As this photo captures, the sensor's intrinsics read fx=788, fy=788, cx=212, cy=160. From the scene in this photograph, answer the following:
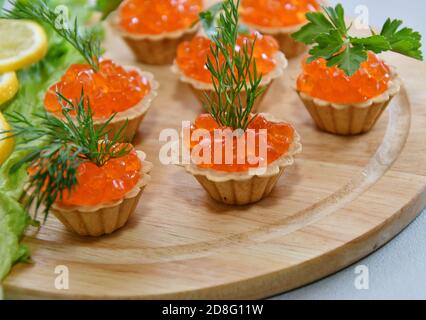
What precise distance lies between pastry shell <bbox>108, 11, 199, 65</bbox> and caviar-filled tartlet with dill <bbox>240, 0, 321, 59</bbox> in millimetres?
356

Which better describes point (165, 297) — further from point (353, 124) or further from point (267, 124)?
point (353, 124)

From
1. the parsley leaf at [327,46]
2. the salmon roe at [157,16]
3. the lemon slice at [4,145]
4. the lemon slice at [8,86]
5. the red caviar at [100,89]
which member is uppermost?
the parsley leaf at [327,46]

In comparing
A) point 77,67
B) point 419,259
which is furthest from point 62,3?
point 419,259

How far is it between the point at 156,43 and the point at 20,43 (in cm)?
75

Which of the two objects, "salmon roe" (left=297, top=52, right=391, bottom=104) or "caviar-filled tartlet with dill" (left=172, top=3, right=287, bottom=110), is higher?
"salmon roe" (left=297, top=52, right=391, bottom=104)

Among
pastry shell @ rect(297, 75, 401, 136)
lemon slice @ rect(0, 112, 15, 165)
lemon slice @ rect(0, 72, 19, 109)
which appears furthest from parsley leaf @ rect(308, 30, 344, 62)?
lemon slice @ rect(0, 72, 19, 109)

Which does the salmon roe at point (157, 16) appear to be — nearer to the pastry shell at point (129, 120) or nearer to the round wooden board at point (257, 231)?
the pastry shell at point (129, 120)

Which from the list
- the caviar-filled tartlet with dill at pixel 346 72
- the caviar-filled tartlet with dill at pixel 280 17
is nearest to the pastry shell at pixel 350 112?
the caviar-filled tartlet with dill at pixel 346 72

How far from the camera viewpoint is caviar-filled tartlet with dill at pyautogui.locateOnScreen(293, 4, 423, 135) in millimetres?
3463

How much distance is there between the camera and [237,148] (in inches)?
125

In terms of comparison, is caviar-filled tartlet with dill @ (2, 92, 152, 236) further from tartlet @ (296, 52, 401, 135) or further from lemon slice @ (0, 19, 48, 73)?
lemon slice @ (0, 19, 48, 73)

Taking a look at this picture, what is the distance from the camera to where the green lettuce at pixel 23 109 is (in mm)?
3080

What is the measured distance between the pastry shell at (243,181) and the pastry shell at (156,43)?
53.0 inches

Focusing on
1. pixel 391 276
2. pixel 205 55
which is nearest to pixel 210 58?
pixel 205 55
